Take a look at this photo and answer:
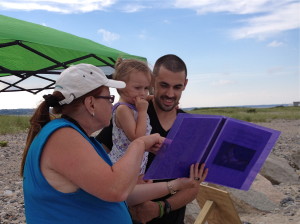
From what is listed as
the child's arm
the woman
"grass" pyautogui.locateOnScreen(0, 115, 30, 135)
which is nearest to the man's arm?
the child's arm

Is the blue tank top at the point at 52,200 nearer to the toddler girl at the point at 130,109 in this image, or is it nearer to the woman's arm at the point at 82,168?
the woman's arm at the point at 82,168

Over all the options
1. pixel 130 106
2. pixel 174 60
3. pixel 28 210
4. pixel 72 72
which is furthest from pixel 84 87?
pixel 174 60

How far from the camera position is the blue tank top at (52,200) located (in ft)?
5.56

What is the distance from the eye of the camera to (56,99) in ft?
6.09

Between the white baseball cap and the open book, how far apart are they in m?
0.47

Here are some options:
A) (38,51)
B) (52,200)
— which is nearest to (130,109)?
(52,200)

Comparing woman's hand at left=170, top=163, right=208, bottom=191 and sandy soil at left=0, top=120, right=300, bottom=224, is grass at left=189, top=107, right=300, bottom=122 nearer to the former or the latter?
sandy soil at left=0, top=120, right=300, bottom=224

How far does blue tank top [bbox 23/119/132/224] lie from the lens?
169cm

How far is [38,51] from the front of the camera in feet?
14.9

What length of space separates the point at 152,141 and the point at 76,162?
0.54 metres

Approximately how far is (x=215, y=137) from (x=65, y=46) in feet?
8.35

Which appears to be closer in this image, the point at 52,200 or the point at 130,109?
the point at 52,200

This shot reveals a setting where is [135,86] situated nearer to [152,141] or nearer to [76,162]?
[152,141]

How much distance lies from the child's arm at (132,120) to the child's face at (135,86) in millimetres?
59
